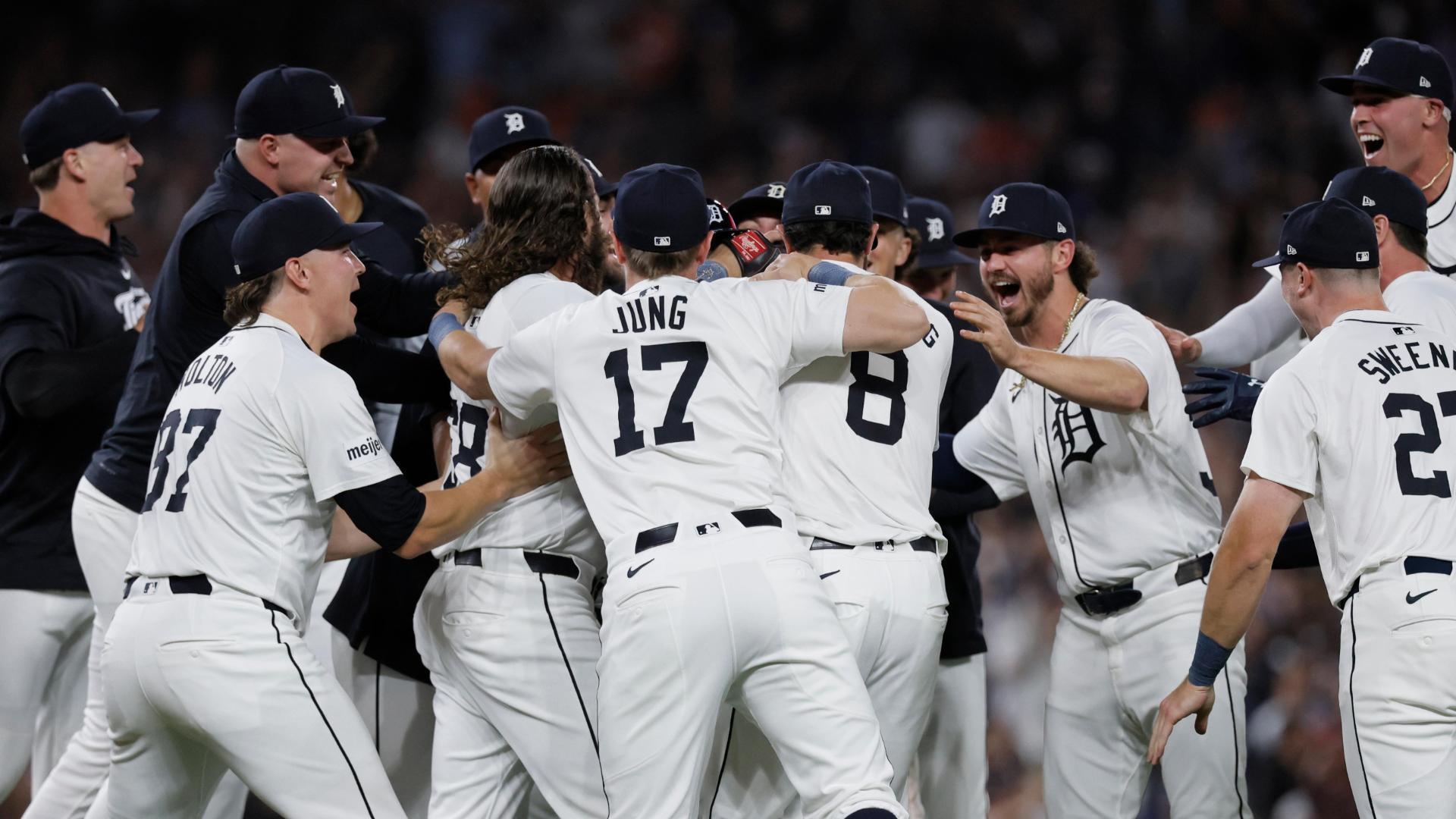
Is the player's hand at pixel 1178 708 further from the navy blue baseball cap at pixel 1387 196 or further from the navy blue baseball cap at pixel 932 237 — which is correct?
the navy blue baseball cap at pixel 932 237

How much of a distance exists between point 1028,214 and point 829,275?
3.45 ft

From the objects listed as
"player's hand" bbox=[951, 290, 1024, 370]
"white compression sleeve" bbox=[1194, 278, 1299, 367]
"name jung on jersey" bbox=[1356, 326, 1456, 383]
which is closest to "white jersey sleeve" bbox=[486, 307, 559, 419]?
"player's hand" bbox=[951, 290, 1024, 370]

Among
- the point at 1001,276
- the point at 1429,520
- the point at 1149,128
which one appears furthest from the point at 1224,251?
the point at 1429,520

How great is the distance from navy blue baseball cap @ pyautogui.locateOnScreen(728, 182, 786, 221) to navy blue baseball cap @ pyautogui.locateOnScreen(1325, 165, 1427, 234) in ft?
6.72

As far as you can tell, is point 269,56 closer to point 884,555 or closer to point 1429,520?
point 884,555

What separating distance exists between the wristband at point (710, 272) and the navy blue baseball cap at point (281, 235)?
104 cm

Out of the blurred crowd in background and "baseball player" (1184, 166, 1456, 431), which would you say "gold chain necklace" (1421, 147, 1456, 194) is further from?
the blurred crowd in background

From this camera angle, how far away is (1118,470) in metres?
4.72

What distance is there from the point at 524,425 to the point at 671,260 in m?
0.67

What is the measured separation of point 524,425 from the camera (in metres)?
4.22

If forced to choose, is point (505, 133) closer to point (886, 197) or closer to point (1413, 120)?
point (886, 197)

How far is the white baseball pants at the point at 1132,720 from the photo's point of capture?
14.7 ft

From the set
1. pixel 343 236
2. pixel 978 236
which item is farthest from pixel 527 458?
pixel 978 236

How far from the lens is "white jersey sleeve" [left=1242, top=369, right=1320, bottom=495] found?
3.84 metres
